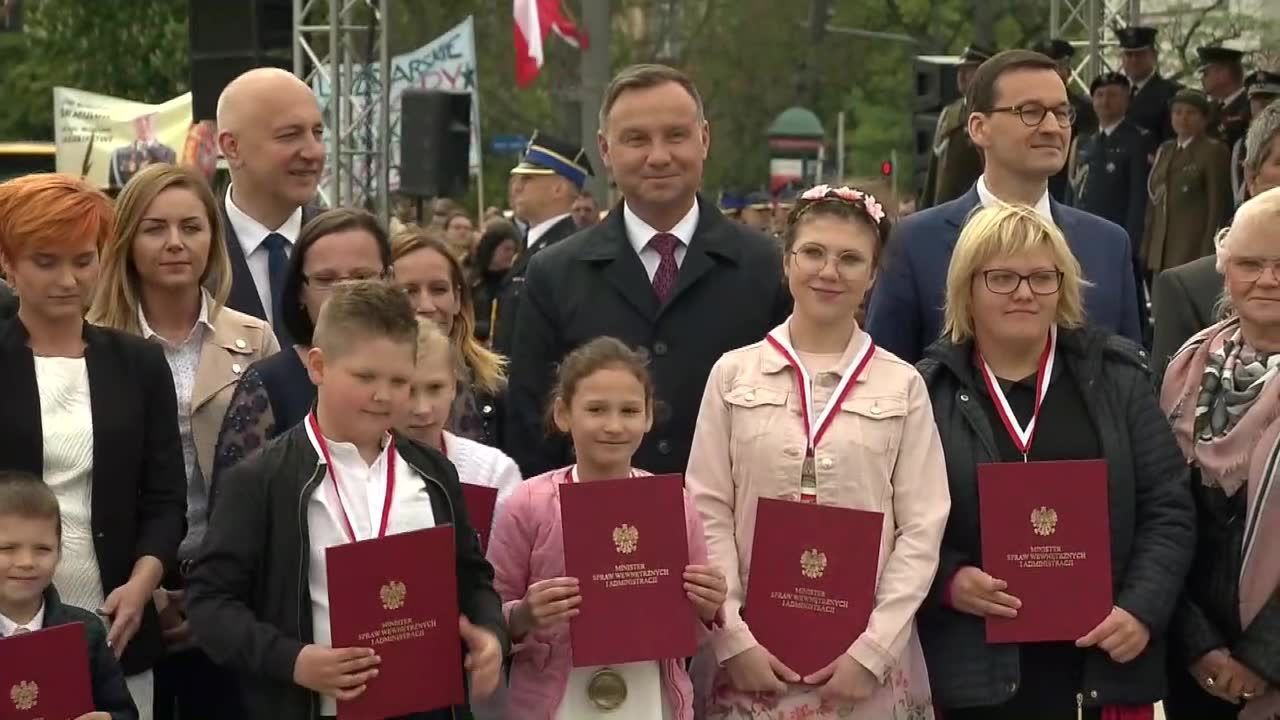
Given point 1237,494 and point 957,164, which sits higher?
point 957,164

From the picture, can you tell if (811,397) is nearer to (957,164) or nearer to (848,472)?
(848,472)

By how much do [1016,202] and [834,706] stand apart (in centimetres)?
180

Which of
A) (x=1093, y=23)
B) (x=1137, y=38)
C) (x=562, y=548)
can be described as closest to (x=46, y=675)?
(x=562, y=548)

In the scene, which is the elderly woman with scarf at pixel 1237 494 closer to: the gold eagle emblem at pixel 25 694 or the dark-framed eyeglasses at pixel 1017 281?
the dark-framed eyeglasses at pixel 1017 281

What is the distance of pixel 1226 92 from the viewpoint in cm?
1672

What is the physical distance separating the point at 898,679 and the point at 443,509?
1.27m

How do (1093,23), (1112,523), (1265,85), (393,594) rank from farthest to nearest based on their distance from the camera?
1. (1093,23)
2. (1265,85)
3. (1112,523)
4. (393,594)

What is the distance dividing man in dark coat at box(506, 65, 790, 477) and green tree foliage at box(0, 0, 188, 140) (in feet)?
95.8

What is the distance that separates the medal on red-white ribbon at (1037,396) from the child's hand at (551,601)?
4.04 feet

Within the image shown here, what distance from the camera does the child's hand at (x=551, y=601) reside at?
506cm

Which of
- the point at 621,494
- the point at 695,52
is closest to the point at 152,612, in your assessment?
the point at 621,494

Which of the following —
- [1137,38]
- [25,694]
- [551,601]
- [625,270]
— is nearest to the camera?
[25,694]

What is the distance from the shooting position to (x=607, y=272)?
5.92 meters

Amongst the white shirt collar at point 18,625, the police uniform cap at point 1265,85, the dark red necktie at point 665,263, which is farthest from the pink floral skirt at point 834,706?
the police uniform cap at point 1265,85
